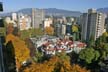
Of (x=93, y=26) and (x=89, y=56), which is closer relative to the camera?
(x=89, y=56)

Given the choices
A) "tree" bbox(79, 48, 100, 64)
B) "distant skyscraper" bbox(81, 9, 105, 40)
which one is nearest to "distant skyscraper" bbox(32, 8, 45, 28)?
"distant skyscraper" bbox(81, 9, 105, 40)

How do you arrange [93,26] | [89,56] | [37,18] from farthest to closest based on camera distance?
[37,18] → [93,26] → [89,56]

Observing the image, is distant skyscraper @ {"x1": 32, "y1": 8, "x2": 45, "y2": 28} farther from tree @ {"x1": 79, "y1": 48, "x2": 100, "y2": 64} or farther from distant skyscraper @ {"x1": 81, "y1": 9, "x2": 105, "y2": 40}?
tree @ {"x1": 79, "y1": 48, "x2": 100, "y2": 64}

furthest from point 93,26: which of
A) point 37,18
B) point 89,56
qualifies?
point 37,18

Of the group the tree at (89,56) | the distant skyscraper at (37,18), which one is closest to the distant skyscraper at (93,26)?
the tree at (89,56)

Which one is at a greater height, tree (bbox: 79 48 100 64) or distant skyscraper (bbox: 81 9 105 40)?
distant skyscraper (bbox: 81 9 105 40)

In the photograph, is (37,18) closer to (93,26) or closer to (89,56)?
(93,26)

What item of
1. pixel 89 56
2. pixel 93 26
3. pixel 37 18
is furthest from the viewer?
pixel 37 18

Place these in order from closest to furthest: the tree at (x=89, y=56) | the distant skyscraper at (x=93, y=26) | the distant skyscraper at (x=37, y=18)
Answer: the tree at (x=89, y=56) < the distant skyscraper at (x=93, y=26) < the distant skyscraper at (x=37, y=18)

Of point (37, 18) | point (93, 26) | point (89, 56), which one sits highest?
point (37, 18)

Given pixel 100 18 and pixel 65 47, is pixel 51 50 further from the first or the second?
pixel 100 18

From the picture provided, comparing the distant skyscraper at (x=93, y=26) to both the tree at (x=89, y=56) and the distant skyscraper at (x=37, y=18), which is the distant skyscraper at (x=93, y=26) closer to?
the tree at (x=89, y=56)
